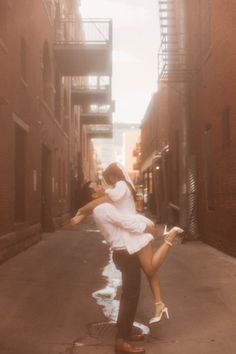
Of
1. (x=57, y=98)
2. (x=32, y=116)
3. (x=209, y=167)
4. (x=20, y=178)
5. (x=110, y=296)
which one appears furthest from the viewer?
(x=57, y=98)

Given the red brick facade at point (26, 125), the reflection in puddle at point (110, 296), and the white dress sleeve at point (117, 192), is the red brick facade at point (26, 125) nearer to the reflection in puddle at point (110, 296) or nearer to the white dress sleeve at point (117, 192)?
the reflection in puddle at point (110, 296)

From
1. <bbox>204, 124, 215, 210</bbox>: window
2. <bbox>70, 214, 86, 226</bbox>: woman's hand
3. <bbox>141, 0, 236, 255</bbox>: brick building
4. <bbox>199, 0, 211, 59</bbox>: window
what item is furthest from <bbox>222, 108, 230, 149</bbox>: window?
<bbox>70, 214, 86, 226</bbox>: woman's hand

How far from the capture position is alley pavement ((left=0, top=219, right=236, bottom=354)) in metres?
5.32

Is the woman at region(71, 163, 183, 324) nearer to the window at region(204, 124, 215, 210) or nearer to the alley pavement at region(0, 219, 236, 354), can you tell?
the alley pavement at region(0, 219, 236, 354)

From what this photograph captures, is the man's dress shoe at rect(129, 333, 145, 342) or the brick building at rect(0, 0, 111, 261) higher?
the brick building at rect(0, 0, 111, 261)

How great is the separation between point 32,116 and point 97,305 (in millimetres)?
9595

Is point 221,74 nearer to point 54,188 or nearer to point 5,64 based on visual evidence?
point 5,64

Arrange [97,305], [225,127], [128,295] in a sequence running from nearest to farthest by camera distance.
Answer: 1. [128,295]
2. [97,305]
3. [225,127]

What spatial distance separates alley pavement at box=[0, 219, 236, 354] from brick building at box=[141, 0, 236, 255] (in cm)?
198

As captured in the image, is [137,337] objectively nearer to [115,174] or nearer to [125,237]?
[125,237]

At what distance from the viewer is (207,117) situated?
582 inches

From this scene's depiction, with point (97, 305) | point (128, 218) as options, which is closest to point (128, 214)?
point (128, 218)

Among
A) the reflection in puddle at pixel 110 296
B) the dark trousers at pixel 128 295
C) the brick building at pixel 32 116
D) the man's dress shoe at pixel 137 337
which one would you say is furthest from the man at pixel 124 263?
the brick building at pixel 32 116

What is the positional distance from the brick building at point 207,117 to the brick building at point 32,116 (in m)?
4.20
